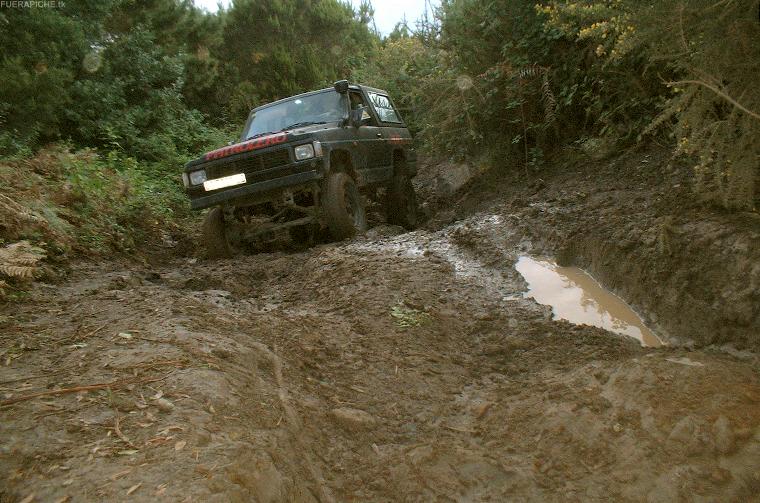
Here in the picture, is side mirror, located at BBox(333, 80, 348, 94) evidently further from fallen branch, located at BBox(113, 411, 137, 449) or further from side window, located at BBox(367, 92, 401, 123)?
fallen branch, located at BBox(113, 411, 137, 449)

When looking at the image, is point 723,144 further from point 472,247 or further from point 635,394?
point 472,247

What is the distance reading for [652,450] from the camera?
231cm

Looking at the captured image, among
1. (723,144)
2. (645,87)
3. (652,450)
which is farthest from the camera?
(645,87)

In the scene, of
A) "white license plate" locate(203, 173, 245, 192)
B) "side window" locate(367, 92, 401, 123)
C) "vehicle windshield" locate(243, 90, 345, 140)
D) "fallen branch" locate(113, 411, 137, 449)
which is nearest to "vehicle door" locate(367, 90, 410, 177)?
"side window" locate(367, 92, 401, 123)

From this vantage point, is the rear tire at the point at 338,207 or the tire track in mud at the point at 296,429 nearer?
the tire track in mud at the point at 296,429

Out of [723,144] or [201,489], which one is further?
[723,144]

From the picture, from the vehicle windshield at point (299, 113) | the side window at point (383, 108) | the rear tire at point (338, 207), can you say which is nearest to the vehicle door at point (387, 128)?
the side window at point (383, 108)

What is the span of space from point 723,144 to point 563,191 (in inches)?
109

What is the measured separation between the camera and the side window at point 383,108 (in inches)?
308

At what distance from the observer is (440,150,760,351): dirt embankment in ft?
10.5

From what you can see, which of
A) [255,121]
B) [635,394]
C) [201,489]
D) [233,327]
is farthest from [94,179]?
[635,394]

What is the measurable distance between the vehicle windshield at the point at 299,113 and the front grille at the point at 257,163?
3.13ft

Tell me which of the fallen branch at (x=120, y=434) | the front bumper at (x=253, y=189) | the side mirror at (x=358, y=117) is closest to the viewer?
the fallen branch at (x=120, y=434)

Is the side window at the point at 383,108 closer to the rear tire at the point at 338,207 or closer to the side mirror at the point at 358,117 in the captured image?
the side mirror at the point at 358,117
